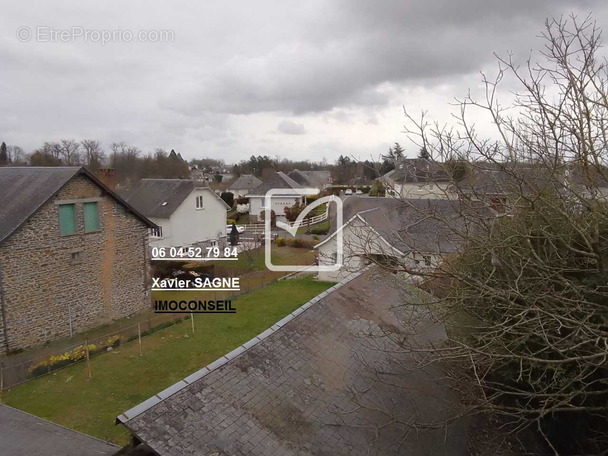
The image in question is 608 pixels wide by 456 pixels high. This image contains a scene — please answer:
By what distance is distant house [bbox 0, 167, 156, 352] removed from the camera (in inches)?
549

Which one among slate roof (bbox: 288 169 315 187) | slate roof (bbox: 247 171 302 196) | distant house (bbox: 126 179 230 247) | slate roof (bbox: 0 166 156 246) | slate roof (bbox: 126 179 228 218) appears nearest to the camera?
slate roof (bbox: 0 166 156 246)

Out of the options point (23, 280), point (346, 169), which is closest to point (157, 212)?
point (23, 280)

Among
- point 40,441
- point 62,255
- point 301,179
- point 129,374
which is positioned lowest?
point 129,374

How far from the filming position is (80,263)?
625 inches

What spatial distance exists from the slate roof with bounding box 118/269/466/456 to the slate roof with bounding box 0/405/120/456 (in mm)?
1664

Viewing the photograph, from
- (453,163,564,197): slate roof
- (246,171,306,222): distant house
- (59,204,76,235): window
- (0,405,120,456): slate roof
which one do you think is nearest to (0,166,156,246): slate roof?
(59,204,76,235): window

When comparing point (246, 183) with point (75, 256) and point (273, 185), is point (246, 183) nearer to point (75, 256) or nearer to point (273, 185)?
point (273, 185)

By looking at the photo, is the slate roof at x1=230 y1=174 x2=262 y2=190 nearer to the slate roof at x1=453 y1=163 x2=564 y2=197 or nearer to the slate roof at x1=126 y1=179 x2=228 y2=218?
the slate roof at x1=126 y1=179 x2=228 y2=218

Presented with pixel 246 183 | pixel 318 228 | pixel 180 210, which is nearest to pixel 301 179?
pixel 246 183

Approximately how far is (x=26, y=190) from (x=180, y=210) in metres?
12.8

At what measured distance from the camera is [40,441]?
5914 mm

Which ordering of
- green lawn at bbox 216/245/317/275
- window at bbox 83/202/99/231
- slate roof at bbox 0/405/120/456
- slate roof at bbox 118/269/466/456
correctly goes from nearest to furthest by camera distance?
slate roof at bbox 118/269/466/456
slate roof at bbox 0/405/120/456
window at bbox 83/202/99/231
green lawn at bbox 216/245/317/275

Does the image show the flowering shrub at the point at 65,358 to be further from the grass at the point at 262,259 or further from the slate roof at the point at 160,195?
the slate roof at the point at 160,195

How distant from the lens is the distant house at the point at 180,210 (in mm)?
27516
